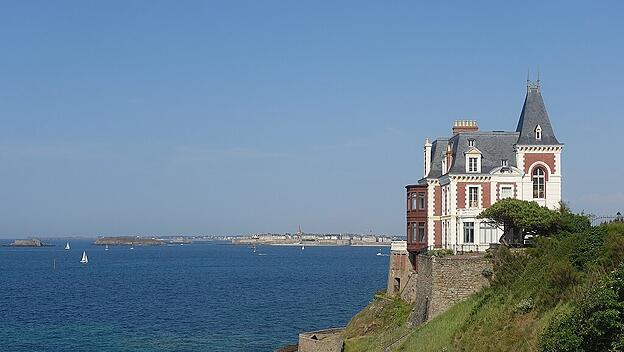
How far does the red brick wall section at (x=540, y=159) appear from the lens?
5116 centimetres

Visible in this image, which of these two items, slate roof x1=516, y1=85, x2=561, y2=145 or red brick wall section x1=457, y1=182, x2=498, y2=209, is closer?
red brick wall section x1=457, y1=182, x2=498, y2=209

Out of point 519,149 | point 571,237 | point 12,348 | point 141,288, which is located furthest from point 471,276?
point 141,288

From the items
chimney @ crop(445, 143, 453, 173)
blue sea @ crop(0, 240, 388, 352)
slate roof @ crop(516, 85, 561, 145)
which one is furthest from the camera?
blue sea @ crop(0, 240, 388, 352)

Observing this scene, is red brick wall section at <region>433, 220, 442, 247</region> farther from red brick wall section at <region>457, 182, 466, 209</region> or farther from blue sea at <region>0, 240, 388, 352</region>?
blue sea at <region>0, 240, 388, 352</region>

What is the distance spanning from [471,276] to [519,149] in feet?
39.1

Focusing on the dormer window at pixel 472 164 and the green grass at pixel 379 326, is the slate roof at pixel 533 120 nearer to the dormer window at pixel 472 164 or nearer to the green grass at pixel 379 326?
the dormer window at pixel 472 164

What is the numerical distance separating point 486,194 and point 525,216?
649cm

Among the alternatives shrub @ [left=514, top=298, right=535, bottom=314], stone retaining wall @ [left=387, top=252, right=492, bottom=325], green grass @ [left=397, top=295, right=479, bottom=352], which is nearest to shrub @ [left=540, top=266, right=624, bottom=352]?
shrub @ [left=514, top=298, right=535, bottom=314]

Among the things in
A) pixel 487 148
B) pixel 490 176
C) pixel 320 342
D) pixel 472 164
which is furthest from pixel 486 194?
pixel 320 342

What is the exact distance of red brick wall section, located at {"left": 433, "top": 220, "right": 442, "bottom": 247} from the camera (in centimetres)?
5359

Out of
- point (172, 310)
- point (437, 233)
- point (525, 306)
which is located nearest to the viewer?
point (525, 306)

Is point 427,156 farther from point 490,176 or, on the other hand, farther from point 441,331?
point 441,331

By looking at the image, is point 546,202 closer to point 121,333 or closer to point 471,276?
point 471,276

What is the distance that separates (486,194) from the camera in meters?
51.1
